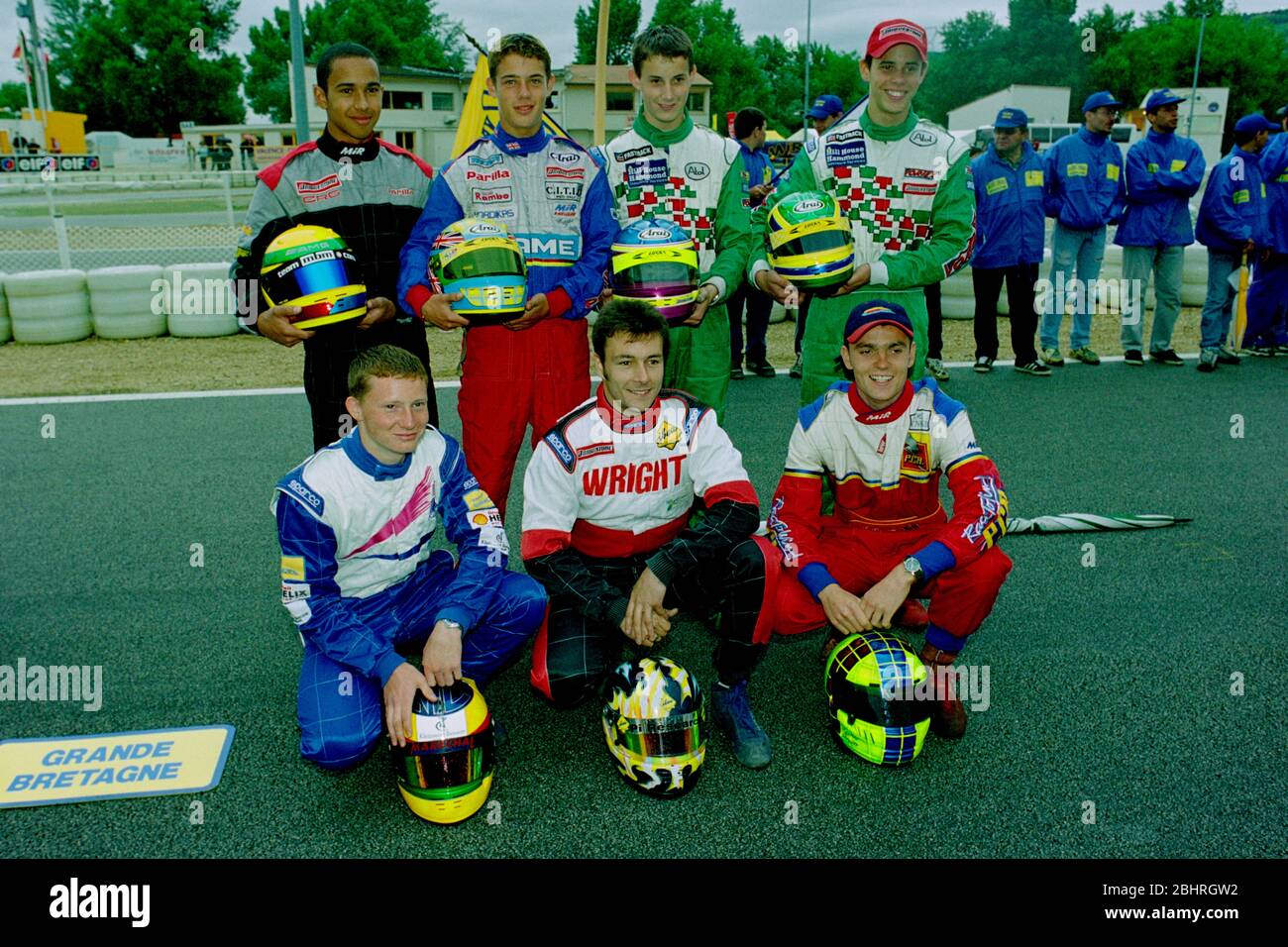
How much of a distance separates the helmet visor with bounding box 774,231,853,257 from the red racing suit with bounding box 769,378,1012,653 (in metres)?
0.55

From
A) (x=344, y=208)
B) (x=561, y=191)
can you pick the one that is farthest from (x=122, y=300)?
(x=561, y=191)

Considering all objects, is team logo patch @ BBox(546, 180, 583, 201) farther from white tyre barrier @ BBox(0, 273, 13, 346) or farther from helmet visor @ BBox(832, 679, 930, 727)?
white tyre barrier @ BBox(0, 273, 13, 346)

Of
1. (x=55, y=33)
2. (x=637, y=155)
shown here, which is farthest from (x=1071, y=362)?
(x=55, y=33)

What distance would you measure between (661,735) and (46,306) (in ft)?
29.3

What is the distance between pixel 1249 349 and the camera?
8.95 m

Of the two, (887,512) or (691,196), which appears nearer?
(887,512)

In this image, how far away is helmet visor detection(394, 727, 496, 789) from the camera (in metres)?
2.64

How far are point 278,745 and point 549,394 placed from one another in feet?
5.60

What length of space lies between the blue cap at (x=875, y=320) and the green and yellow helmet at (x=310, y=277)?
6.01ft

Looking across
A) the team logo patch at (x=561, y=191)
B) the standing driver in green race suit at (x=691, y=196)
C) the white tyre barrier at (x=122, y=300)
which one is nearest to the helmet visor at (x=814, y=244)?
the standing driver in green race suit at (x=691, y=196)

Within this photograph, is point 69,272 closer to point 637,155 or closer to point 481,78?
point 481,78

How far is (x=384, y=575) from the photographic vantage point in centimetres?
322

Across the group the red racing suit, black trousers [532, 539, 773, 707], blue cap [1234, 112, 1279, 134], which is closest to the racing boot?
the red racing suit

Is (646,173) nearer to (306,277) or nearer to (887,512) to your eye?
(306,277)
